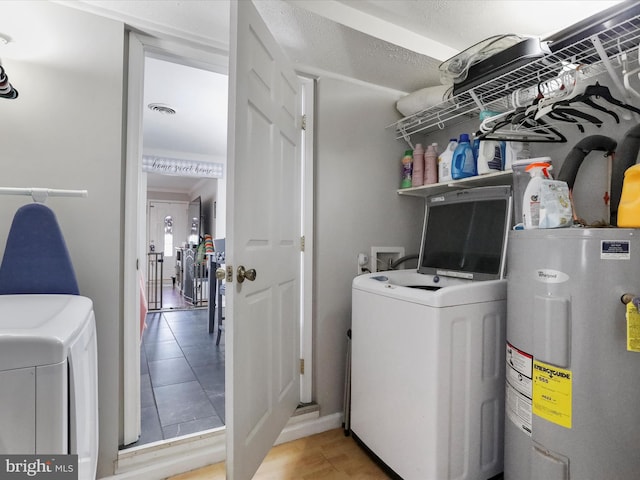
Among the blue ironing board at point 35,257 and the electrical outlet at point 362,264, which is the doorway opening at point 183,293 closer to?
the blue ironing board at point 35,257

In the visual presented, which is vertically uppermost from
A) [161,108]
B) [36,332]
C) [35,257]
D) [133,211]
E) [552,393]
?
[161,108]

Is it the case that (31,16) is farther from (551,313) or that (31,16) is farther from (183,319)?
(183,319)

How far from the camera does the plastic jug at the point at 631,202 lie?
3.21 ft

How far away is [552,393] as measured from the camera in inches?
43.4

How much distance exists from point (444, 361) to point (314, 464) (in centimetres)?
91

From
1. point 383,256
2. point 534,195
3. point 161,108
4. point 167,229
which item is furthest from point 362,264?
point 167,229

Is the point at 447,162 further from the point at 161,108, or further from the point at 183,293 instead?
the point at 183,293

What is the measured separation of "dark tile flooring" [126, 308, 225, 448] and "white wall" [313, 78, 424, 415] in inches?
29.8

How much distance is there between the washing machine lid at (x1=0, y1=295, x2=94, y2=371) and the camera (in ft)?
2.10

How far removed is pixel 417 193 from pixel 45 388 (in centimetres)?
205

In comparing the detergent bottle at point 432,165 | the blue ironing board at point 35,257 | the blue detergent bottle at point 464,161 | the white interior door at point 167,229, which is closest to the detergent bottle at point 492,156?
the blue detergent bottle at point 464,161

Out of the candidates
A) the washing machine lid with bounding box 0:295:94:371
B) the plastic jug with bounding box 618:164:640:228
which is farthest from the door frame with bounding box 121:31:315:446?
the plastic jug with bounding box 618:164:640:228

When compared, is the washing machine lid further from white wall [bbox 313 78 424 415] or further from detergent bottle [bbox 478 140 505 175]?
detergent bottle [bbox 478 140 505 175]

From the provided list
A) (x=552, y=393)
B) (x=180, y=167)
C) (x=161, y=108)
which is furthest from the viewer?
(x=180, y=167)
